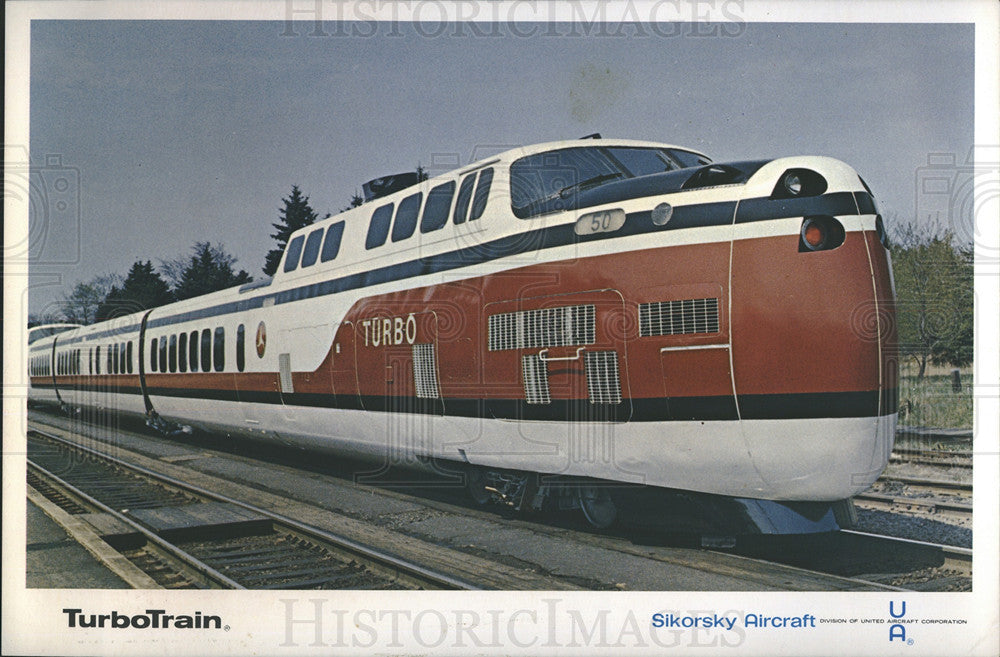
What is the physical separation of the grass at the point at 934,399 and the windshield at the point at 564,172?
218 cm

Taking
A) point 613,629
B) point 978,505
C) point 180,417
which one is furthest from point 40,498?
point 978,505

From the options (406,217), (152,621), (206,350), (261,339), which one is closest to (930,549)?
(406,217)

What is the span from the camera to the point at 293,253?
29.7 ft

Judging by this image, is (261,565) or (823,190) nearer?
(823,190)

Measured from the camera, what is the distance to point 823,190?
4.70 m

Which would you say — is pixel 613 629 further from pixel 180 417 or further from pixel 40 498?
pixel 180 417

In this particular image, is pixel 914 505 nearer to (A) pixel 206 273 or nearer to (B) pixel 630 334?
(B) pixel 630 334

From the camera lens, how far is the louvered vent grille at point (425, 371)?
20.9 ft

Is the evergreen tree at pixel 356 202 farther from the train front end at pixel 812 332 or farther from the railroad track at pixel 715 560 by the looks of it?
the train front end at pixel 812 332

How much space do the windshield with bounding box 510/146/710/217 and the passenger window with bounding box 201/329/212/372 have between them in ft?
20.7

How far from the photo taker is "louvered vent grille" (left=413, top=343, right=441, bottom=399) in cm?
637

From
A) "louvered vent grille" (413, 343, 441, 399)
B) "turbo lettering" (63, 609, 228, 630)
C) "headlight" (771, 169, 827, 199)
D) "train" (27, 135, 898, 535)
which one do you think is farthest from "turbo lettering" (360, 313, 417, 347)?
"headlight" (771, 169, 827, 199)

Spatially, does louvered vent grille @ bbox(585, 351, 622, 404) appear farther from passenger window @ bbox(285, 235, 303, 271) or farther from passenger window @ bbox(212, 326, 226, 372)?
passenger window @ bbox(212, 326, 226, 372)

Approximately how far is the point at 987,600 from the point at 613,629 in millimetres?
2066
